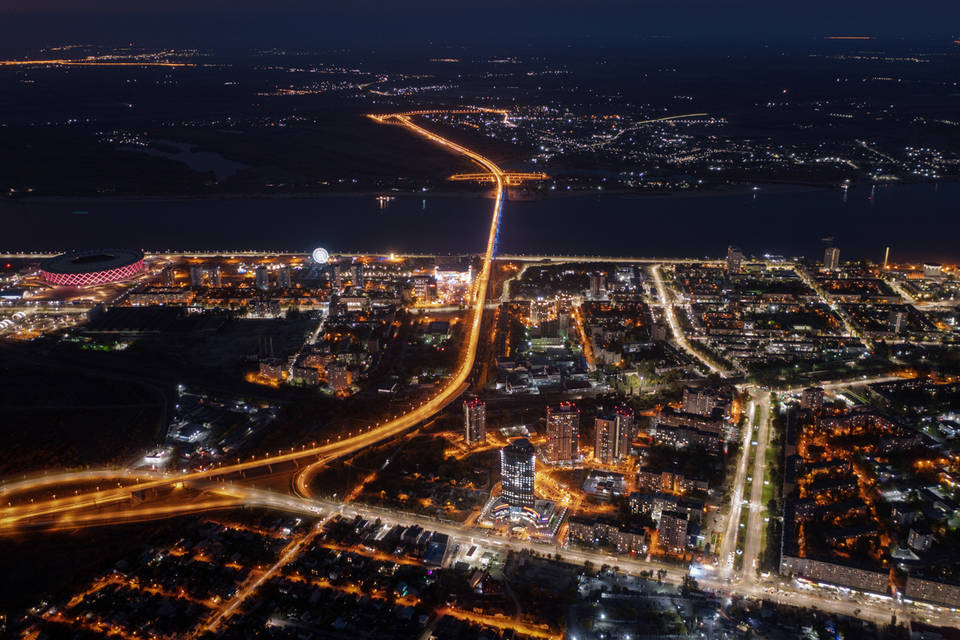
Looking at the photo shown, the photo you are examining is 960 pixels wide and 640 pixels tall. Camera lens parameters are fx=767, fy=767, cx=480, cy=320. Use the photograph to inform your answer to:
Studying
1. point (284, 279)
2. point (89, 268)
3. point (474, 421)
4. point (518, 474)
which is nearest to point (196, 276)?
point (284, 279)

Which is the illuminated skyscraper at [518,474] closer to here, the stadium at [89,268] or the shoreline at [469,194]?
the stadium at [89,268]

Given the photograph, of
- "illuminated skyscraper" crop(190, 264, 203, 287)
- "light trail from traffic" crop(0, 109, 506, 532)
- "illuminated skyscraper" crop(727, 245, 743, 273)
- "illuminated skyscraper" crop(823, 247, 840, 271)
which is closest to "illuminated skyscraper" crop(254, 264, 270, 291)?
"illuminated skyscraper" crop(190, 264, 203, 287)

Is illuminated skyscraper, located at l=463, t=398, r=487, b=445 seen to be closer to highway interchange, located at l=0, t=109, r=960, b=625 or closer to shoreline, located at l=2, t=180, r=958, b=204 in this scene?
highway interchange, located at l=0, t=109, r=960, b=625

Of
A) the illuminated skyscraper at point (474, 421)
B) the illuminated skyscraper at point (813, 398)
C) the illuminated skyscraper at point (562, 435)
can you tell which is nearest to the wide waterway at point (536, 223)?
the illuminated skyscraper at point (813, 398)

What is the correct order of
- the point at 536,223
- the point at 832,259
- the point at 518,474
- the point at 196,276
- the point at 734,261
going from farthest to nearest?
the point at 536,223 → the point at 832,259 → the point at 734,261 → the point at 196,276 → the point at 518,474

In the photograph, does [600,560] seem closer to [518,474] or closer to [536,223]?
[518,474]

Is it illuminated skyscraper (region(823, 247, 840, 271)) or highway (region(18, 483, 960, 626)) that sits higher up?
illuminated skyscraper (region(823, 247, 840, 271))
